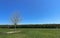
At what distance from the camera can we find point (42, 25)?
37375 millimetres

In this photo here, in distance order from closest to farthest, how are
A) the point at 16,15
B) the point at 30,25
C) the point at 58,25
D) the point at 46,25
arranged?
the point at 16,15, the point at 58,25, the point at 46,25, the point at 30,25

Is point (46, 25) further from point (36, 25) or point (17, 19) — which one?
point (17, 19)

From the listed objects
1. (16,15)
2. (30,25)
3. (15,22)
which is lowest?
(30,25)

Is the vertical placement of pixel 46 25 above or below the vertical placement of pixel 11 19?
below

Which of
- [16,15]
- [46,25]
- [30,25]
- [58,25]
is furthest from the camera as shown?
[30,25]

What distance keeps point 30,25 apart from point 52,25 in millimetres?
8700

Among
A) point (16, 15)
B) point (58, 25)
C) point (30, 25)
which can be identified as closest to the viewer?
point (16, 15)

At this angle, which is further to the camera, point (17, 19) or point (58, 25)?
point (58, 25)

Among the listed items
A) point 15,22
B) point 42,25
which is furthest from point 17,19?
point 42,25

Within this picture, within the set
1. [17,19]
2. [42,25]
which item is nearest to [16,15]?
[17,19]

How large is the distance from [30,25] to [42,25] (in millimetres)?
5106

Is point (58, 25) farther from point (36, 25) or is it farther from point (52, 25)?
point (36, 25)

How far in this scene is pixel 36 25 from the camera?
39.2m

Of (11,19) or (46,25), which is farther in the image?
(46,25)
